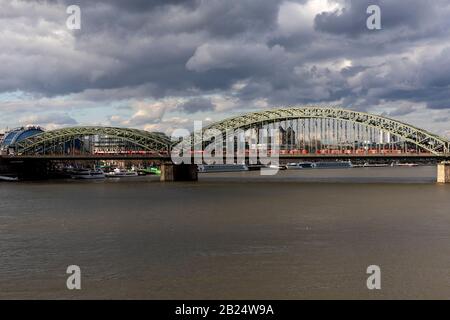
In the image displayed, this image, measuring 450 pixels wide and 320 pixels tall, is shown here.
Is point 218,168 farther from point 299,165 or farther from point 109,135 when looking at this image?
point 109,135

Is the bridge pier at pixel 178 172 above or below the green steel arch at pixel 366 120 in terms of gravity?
below

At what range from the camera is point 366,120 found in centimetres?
8550

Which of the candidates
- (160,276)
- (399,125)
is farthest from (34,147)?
(160,276)

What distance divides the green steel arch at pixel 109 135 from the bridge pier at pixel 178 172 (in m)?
9.13

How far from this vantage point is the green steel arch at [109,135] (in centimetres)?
10250

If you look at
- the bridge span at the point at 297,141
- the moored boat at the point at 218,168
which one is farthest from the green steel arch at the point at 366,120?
the moored boat at the point at 218,168

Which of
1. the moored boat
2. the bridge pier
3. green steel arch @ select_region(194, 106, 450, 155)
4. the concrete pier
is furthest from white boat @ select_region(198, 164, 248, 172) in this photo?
the concrete pier

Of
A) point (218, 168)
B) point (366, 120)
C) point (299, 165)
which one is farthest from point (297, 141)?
point (299, 165)

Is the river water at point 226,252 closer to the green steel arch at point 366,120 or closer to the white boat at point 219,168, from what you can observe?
the green steel arch at point 366,120

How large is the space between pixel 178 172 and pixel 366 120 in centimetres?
3250

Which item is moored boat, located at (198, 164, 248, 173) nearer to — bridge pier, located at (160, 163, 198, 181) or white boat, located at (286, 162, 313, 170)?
white boat, located at (286, 162, 313, 170)

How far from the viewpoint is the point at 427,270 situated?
17625mm

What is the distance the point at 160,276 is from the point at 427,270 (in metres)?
8.83
